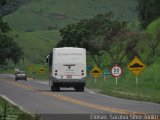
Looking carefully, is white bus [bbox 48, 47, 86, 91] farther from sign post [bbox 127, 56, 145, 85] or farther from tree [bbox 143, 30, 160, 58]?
tree [bbox 143, 30, 160, 58]

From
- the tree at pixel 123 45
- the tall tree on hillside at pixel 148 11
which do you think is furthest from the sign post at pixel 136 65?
the tall tree on hillside at pixel 148 11

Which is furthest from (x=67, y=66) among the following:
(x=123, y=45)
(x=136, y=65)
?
(x=123, y=45)

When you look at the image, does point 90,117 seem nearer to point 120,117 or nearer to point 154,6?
point 120,117

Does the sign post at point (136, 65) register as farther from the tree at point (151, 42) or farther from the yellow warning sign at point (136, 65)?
the tree at point (151, 42)

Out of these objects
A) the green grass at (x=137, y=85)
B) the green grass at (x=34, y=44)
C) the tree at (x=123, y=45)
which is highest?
the green grass at (x=34, y=44)

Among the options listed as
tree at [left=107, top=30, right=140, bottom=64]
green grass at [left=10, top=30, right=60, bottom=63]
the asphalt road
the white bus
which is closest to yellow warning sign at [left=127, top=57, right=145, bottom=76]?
the white bus

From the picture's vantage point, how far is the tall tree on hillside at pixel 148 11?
90.9 meters

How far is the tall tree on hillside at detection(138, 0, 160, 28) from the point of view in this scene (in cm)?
9094

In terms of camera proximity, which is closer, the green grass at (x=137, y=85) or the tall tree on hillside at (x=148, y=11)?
the green grass at (x=137, y=85)

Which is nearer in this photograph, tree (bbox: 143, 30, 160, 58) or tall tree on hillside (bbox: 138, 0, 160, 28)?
tree (bbox: 143, 30, 160, 58)

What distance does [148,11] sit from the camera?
93625 mm

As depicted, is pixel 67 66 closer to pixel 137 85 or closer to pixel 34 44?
pixel 137 85

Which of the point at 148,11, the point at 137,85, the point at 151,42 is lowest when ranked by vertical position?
the point at 137,85

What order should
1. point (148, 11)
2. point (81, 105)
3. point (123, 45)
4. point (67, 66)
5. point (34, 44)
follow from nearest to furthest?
1. point (81, 105)
2. point (67, 66)
3. point (123, 45)
4. point (148, 11)
5. point (34, 44)
